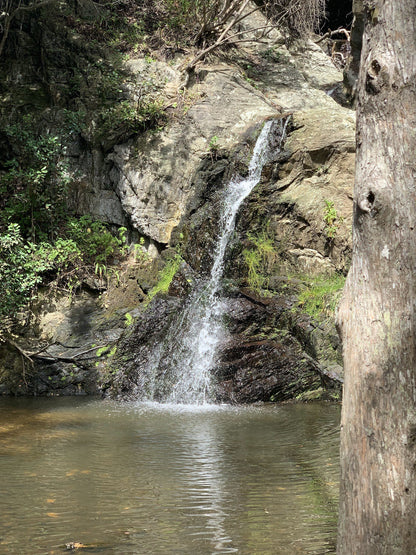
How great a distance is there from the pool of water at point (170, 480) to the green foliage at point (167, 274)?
302 centimetres

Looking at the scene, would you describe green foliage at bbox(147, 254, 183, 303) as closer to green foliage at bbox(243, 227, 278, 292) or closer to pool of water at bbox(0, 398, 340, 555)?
green foliage at bbox(243, 227, 278, 292)

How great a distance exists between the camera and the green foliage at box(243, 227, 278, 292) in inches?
384

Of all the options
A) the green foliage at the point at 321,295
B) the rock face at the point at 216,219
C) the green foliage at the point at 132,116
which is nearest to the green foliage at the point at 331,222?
the rock face at the point at 216,219

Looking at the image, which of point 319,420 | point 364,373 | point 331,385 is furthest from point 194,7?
point 364,373

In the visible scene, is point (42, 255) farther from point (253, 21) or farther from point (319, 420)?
point (253, 21)

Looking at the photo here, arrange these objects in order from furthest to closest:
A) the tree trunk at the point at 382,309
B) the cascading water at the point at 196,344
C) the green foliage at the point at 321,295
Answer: the green foliage at the point at 321,295 < the cascading water at the point at 196,344 < the tree trunk at the point at 382,309

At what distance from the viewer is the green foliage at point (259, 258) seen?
9.74m

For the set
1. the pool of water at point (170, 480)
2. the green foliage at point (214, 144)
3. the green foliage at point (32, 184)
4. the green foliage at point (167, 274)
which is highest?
the green foliage at point (214, 144)

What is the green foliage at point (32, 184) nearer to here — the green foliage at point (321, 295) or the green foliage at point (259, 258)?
the green foliage at point (259, 258)

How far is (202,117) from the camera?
41.5 feet

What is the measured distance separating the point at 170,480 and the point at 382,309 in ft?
10.3

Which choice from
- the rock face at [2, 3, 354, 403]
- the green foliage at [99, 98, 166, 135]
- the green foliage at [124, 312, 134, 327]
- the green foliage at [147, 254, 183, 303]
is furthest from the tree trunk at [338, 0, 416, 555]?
the green foliage at [99, 98, 166, 135]

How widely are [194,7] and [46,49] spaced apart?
12.4ft

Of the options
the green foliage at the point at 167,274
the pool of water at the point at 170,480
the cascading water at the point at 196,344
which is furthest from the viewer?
the green foliage at the point at 167,274
